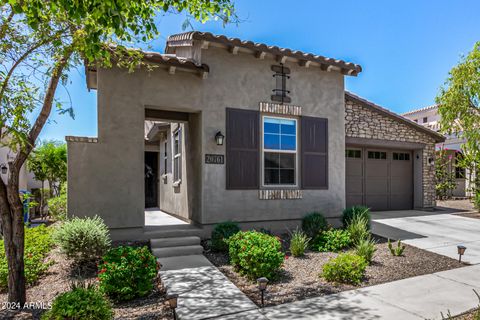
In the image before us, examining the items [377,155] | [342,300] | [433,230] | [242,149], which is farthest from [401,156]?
[342,300]

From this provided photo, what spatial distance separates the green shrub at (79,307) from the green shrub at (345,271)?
11.2 ft

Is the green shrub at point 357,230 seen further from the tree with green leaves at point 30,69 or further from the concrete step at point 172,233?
the tree with green leaves at point 30,69

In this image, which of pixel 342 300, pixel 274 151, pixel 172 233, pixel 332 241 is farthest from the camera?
pixel 274 151

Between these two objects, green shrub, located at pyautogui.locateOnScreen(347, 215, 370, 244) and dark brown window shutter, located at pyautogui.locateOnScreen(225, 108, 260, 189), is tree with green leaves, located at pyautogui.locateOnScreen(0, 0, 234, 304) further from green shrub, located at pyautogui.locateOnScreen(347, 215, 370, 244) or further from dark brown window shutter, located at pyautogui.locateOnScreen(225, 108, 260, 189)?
green shrub, located at pyautogui.locateOnScreen(347, 215, 370, 244)

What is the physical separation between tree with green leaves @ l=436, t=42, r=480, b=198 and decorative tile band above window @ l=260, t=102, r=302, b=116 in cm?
764

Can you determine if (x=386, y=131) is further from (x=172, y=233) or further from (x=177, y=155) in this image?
(x=172, y=233)

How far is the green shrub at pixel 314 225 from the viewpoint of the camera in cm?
734

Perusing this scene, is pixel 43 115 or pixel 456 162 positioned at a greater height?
pixel 43 115

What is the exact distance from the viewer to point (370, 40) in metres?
10.5

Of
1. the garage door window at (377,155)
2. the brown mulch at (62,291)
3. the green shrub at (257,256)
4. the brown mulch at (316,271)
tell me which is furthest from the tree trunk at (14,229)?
the garage door window at (377,155)

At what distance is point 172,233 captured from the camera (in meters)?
6.75

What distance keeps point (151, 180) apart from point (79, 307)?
1108 centimetres

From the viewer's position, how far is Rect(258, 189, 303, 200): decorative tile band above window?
25.1 feet

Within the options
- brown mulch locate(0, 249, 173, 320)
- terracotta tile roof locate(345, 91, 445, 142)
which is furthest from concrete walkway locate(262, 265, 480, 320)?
terracotta tile roof locate(345, 91, 445, 142)
